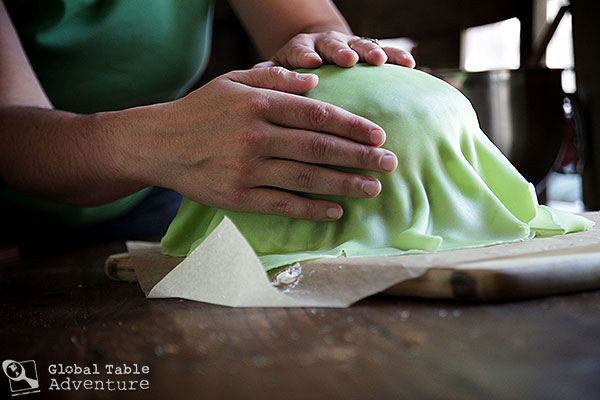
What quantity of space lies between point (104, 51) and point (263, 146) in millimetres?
606

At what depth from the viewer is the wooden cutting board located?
47 centimetres

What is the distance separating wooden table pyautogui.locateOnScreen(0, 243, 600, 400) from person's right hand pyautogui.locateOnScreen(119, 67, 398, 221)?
177 millimetres

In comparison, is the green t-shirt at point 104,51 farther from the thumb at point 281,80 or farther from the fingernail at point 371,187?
the fingernail at point 371,187

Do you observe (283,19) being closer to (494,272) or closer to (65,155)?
(65,155)

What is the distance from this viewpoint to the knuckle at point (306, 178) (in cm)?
66

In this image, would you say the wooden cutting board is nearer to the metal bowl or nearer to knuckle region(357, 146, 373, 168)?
knuckle region(357, 146, 373, 168)

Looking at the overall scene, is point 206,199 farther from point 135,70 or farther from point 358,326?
point 135,70

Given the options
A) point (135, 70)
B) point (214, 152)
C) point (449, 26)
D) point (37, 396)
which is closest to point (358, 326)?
point (37, 396)

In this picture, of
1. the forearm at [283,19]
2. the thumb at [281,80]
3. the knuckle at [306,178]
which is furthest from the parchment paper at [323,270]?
the forearm at [283,19]

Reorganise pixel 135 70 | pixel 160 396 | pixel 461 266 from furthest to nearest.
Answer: pixel 135 70 → pixel 461 266 → pixel 160 396

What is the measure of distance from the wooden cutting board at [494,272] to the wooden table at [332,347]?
10 millimetres

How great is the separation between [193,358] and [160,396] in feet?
0.16

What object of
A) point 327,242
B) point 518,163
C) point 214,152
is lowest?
point 518,163

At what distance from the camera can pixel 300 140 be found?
653mm
